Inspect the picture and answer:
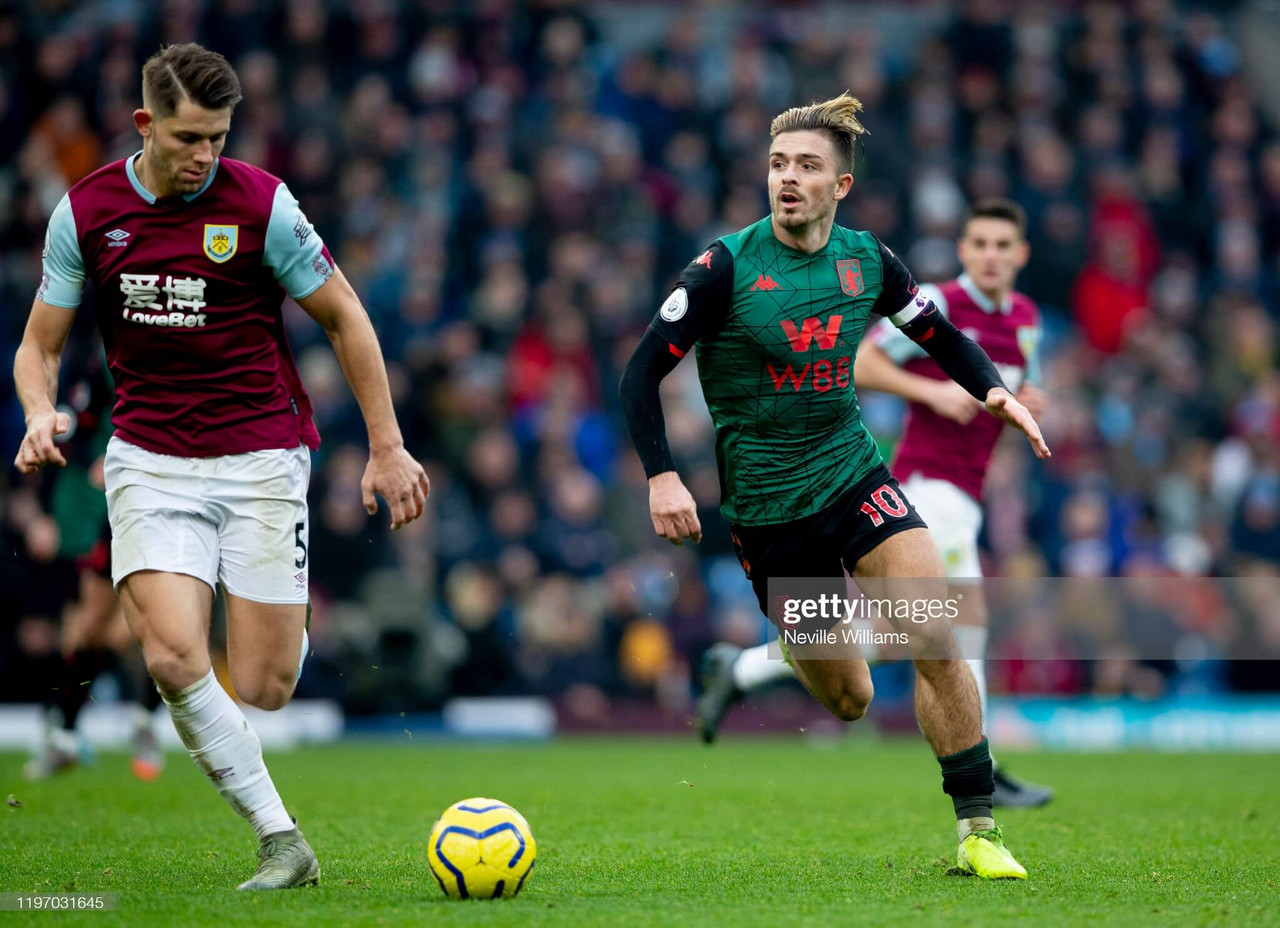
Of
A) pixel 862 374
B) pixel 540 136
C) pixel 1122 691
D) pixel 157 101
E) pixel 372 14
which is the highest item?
pixel 372 14

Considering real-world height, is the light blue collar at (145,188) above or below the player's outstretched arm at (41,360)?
above

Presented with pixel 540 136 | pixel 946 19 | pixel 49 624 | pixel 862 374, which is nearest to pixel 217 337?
pixel 862 374

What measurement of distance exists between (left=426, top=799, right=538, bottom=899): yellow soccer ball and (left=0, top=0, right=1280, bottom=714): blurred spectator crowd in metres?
7.53

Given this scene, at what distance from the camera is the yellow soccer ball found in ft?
17.6

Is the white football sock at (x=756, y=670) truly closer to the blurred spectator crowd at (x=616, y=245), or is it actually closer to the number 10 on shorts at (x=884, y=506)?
the number 10 on shorts at (x=884, y=506)

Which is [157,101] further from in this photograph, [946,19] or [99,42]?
[946,19]

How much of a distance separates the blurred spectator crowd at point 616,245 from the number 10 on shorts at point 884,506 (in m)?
7.85

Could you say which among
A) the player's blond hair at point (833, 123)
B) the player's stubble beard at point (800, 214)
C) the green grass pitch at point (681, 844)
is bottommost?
the green grass pitch at point (681, 844)

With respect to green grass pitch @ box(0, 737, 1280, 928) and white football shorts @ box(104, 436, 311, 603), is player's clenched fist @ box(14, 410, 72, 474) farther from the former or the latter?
green grass pitch @ box(0, 737, 1280, 928)

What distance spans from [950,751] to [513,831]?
168 cm

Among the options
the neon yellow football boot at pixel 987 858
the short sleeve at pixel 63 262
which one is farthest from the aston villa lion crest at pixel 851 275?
the short sleeve at pixel 63 262

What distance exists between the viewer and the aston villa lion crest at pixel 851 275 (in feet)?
20.4

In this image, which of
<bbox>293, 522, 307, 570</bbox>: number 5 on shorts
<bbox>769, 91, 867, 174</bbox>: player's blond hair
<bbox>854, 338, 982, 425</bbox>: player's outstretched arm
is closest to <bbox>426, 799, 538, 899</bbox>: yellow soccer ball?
<bbox>293, 522, 307, 570</bbox>: number 5 on shorts

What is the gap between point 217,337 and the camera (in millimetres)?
5762
